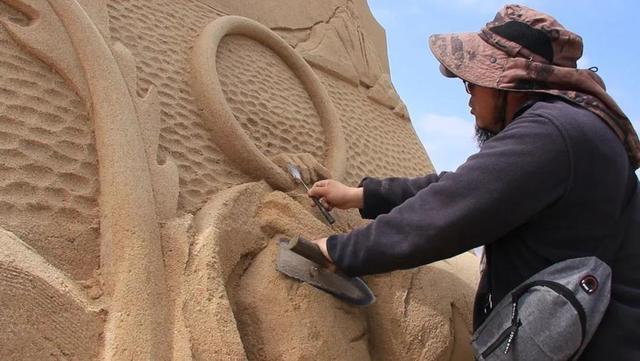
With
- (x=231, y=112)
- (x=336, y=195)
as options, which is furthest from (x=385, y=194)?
(x=231, y=112)

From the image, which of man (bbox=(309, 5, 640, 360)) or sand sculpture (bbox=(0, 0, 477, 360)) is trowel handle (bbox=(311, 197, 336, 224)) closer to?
sand sculpture (bbox=(0, 0, 477, 360))

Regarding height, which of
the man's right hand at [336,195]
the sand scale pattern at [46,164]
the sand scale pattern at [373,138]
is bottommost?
the sand scale pattern at [373,138]

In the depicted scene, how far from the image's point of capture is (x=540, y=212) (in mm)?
1452

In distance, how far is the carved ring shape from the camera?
2.02 metres

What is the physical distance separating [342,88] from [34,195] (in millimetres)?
1764

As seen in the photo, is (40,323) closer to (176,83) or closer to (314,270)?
(314,270)

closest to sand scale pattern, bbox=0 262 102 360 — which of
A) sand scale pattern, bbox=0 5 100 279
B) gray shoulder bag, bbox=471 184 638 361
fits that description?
sand scale pattern, bbox=0 5 100 279

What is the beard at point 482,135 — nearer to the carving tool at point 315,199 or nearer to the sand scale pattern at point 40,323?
the carving tool at point 315,199

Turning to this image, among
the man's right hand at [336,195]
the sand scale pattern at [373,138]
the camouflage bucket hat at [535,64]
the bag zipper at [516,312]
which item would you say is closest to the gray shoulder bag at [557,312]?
the bag zipper at [516,312]

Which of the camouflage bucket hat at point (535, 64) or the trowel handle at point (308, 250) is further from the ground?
the camouflage bucket hat at point (535, 64)

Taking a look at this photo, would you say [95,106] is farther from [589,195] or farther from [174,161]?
[589,195]

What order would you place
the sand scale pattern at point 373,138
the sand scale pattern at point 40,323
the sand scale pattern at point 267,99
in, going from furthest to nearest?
the sand scale pattern at point 373,138 < the sand scale pattern at point 267,99 < the sand scale pattern at point 40,323

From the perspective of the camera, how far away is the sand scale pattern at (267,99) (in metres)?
2.27

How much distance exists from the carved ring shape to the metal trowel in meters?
0.33
